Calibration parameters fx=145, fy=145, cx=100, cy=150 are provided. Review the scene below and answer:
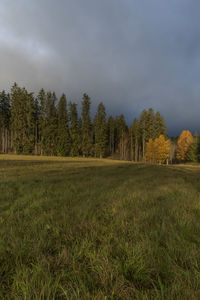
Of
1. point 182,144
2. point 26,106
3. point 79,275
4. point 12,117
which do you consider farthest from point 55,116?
point 79,275

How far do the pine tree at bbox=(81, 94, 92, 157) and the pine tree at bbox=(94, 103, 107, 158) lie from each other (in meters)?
3.36

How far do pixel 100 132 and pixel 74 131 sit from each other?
10.8 meters

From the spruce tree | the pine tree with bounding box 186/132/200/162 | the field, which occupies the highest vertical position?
the spruce tree

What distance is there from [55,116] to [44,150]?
14269 millimetres

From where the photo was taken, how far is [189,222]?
3207 mm

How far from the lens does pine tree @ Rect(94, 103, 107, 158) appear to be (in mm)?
59694

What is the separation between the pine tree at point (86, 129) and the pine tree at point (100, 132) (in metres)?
3.36

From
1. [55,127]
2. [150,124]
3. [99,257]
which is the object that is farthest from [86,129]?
[99,257]

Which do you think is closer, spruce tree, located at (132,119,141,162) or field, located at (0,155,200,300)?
field, located at (0,155,200,300)

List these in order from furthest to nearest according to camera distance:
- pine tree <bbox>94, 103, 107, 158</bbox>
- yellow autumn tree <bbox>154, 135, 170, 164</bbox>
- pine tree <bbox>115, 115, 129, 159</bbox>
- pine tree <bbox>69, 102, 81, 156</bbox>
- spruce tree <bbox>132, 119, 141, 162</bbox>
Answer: pine tree <bbox>115, 115, 129, 159</bbox>
spruce tree <bbox>132, 119, 141, 162</bbox>
pine tree <bbox>94, 103, 107, 158</bbox>
pine tree <bbox>69, 102, 81, 156</bbox>
yellow autumn tree <bbox>154, 135, 170, 164</bbox>

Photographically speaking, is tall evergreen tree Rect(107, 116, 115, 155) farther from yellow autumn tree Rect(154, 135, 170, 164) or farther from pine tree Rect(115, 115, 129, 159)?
yellow autumn tree Rect(154, 135, 170, 164)

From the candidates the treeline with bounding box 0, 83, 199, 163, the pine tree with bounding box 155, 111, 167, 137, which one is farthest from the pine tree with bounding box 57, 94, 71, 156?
the pine tree with bounding box 155, 111, 167, 137

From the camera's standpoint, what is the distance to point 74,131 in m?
56.9

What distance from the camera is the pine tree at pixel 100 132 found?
59694mm
